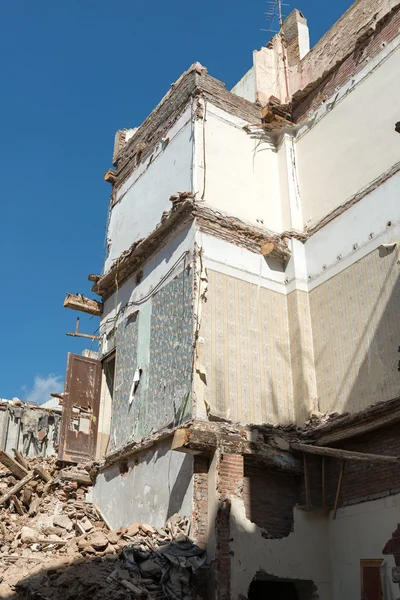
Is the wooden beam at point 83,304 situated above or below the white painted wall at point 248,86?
below

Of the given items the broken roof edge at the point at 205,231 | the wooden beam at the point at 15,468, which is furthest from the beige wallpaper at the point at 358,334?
the wooden beam at the point at 15,468

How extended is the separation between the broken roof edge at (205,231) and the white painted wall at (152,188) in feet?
1.48

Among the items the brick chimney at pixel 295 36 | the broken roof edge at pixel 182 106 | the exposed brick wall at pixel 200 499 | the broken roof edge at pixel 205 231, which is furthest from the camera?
the brick chimney at pixel 295 36

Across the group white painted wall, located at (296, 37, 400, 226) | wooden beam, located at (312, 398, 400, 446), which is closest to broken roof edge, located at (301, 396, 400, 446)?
wooden beam, located at (312, 398, 400, 446)

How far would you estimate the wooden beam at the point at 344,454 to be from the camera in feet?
31.9

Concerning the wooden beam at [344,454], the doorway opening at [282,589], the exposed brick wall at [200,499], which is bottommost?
the doorway opening at [282,589]

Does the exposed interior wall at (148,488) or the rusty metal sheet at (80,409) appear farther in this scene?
the rusty metal sheet at (80,409)

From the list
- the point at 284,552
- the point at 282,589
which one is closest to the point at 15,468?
the point at 282,589

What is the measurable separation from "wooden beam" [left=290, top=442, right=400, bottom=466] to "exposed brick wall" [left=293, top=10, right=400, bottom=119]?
7.79 metres

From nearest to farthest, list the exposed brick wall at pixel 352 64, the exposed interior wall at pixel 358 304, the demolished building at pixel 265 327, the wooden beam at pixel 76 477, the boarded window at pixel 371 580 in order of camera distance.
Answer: the boarded window at pixel 371 580
the demolished building at pixel 265 327
the exposed interior wall at pixel 358 304
the exposed brick wall at pixel 352 64
the wooden beam at pixel 76 477

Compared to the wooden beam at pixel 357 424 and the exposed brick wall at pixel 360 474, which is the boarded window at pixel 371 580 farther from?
the wooden beam at pixel 357 424

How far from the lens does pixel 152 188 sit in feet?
50.3

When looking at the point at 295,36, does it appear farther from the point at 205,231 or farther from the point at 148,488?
the point at 148,488

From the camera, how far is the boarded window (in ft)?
32.8
